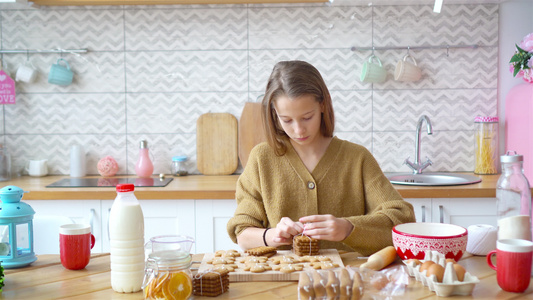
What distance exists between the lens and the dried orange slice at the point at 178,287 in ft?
3.84

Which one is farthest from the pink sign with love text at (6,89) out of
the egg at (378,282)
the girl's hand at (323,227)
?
the egg at (378,282)

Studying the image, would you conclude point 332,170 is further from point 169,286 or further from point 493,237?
point 169,286

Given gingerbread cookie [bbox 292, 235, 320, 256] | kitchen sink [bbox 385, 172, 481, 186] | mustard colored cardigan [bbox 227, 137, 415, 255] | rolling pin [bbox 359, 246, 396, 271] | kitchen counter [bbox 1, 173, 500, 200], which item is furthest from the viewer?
kitchen sink [bbox 385, 172, 481, 186]

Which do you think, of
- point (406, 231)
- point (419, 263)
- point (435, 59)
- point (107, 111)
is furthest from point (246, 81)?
point (419, 263)

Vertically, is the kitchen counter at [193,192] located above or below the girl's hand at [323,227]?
below

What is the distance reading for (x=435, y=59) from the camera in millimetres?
3100

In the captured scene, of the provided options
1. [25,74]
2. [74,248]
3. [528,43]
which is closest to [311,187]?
[74,248]

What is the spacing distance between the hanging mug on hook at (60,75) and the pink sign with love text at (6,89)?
0.22 metres

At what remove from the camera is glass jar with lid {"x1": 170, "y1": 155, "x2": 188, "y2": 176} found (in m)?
3.10

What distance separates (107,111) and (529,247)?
245 centimetres

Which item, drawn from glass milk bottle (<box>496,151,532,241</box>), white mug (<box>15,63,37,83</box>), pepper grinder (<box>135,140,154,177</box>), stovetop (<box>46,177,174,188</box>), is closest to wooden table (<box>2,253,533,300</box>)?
glass milk bottle (<box>496,151,532,241</box>)

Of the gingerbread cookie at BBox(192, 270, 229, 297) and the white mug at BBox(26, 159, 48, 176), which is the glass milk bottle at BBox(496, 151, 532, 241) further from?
Answer: the white mug at BBox(26, 159, 48, 176)

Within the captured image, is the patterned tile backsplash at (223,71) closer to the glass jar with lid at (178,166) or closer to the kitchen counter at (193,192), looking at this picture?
the glass jar with lid at (178,166)

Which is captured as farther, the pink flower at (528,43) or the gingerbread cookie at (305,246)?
the pink flower at (528,43)
